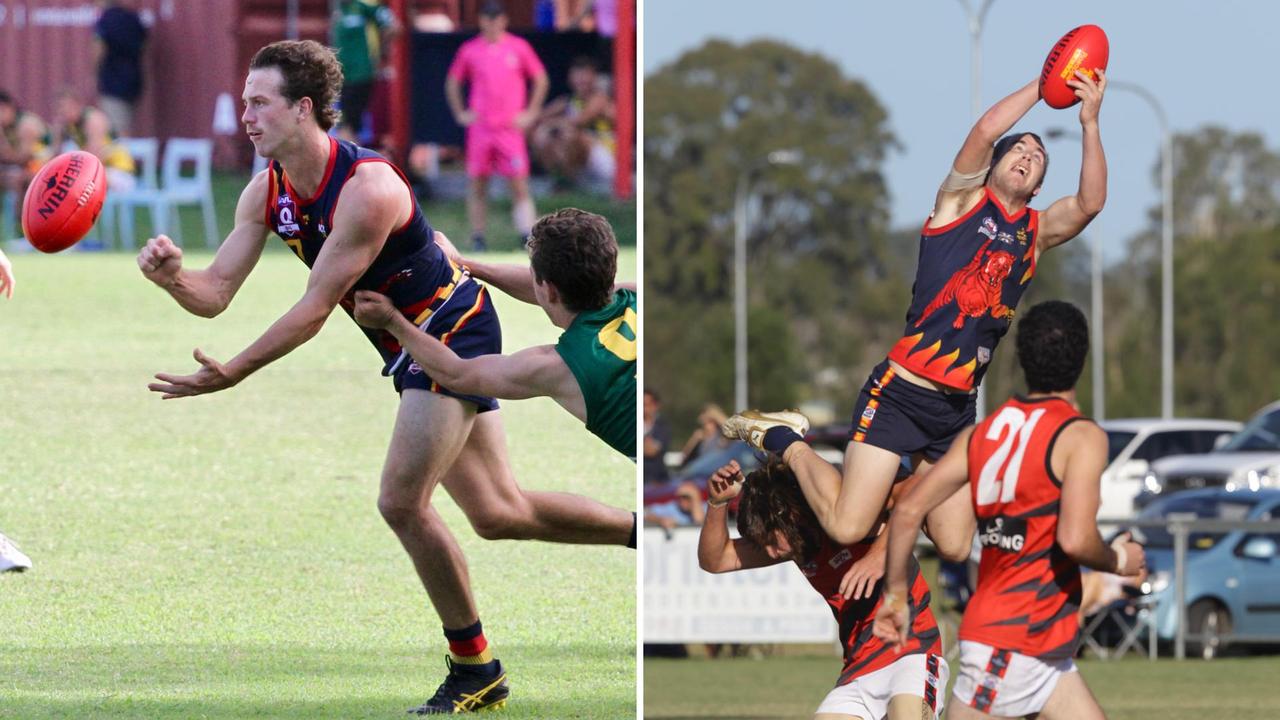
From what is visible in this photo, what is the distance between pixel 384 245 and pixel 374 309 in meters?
0.59

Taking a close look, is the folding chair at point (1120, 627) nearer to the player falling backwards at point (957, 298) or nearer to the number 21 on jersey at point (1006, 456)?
the player falling backwards at point (957, 298)

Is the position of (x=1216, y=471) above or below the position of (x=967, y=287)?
below

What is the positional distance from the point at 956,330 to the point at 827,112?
218 ft

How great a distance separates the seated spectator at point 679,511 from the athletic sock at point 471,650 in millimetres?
7473

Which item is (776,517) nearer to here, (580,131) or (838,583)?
(838,583)

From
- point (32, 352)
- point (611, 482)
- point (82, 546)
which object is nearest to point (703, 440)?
point (611, 482)

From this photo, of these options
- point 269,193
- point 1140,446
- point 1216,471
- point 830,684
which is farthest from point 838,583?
point 1140,446

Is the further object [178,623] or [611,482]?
[611,482]

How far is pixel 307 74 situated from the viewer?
7730 mm

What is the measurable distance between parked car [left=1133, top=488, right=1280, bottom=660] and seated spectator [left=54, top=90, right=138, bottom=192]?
13.7m

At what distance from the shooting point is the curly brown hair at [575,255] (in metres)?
7.11

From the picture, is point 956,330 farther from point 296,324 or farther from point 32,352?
point 32,352

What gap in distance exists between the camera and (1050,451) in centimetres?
605

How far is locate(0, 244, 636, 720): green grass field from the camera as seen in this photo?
8477mm
